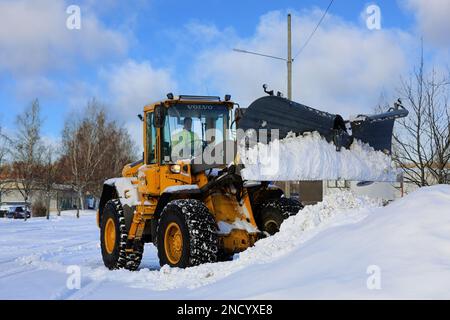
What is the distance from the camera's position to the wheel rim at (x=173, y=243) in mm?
9234

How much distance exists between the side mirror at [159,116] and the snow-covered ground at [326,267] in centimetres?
249

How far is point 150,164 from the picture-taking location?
10.9 metres

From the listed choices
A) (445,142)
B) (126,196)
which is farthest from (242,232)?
(445,142)

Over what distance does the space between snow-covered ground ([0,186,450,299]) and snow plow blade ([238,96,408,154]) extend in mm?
1065

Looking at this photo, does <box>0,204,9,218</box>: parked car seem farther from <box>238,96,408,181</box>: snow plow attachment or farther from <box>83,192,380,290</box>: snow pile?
<box>238,96,408,181</box>: snow plow attachment

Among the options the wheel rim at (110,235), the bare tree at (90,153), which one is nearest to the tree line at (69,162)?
the bare tree at (90,153)

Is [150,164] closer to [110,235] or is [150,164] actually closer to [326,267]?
[110,235]

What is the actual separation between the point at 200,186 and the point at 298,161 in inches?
71.4

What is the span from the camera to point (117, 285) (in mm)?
8750

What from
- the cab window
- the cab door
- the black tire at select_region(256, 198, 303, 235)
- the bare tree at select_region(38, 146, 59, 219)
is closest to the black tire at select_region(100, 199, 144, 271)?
the cab door

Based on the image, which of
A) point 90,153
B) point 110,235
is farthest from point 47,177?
point 110,235

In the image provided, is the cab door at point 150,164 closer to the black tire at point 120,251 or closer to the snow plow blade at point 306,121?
the black tire at point 120,251

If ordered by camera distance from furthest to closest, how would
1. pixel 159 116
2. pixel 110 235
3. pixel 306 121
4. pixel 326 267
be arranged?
pixel 110 235 < pixel 159 116 < pixel 306 121 < pixel 326 267
